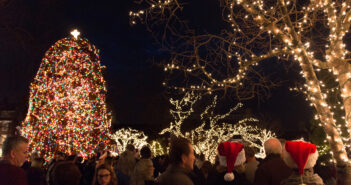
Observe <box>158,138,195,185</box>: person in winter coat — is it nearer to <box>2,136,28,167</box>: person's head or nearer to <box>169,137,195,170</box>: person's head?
<box>169,137,195,170</box>: person's head

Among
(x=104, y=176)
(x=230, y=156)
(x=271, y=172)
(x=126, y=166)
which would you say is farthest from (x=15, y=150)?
(x=126, y=166)

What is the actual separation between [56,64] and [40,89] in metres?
1.50

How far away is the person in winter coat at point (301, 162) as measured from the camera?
324 cm

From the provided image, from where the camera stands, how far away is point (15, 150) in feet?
10.9

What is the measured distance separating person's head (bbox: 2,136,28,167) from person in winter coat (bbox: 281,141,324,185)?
2870 millimetres

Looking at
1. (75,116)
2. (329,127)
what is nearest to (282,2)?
(329,127)

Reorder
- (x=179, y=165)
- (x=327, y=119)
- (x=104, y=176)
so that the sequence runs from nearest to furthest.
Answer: (x=179, y=165) < (x=104, y=176) < (x=327, y=119)

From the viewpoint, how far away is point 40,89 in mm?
15695

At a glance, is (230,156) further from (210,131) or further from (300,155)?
(210,131)

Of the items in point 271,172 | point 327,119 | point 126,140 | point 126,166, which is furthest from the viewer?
point 126,140

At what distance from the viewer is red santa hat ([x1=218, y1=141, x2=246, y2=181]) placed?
423cm

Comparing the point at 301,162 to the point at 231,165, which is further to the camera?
the point at 231,165

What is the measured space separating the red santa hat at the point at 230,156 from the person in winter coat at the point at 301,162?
3.22ft

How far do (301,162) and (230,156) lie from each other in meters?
1.18
